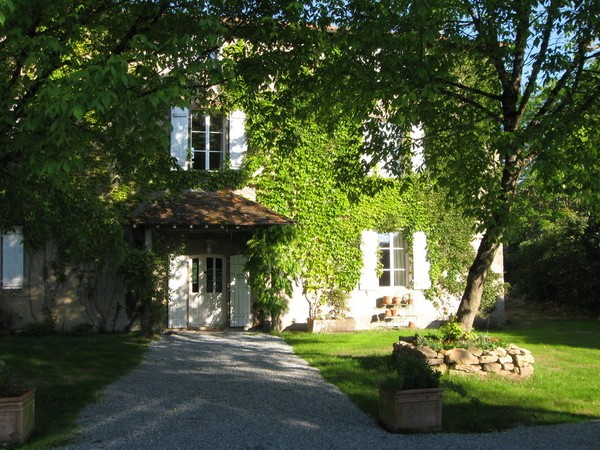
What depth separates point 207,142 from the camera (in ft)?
49.9

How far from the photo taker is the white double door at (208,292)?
14.6 m

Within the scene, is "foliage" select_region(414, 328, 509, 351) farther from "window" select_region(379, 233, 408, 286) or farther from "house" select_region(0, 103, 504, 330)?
"window" select_region(379, 233, 408, 286)

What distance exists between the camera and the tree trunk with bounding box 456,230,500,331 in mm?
9227

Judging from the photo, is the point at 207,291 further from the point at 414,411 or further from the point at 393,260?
the point at 414,411

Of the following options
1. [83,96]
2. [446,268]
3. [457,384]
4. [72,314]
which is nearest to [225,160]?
[72,314]

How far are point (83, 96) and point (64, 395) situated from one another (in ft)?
14.4

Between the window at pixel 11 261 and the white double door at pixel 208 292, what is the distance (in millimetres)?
3376

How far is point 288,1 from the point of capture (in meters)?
7.84

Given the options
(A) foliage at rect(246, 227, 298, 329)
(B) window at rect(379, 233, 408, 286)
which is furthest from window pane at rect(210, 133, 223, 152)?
(B) window at rect(379, 233, 408, 286)

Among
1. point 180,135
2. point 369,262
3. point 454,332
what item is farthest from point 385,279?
point 454,332

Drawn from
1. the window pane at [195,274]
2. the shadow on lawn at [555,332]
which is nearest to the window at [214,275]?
the window pane at [195,274]

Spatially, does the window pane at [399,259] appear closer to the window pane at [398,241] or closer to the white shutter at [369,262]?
the window pane at [398,241]

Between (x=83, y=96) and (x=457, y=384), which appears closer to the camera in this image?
(x=83, y=96)

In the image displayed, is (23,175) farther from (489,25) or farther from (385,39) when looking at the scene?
(489,25)
